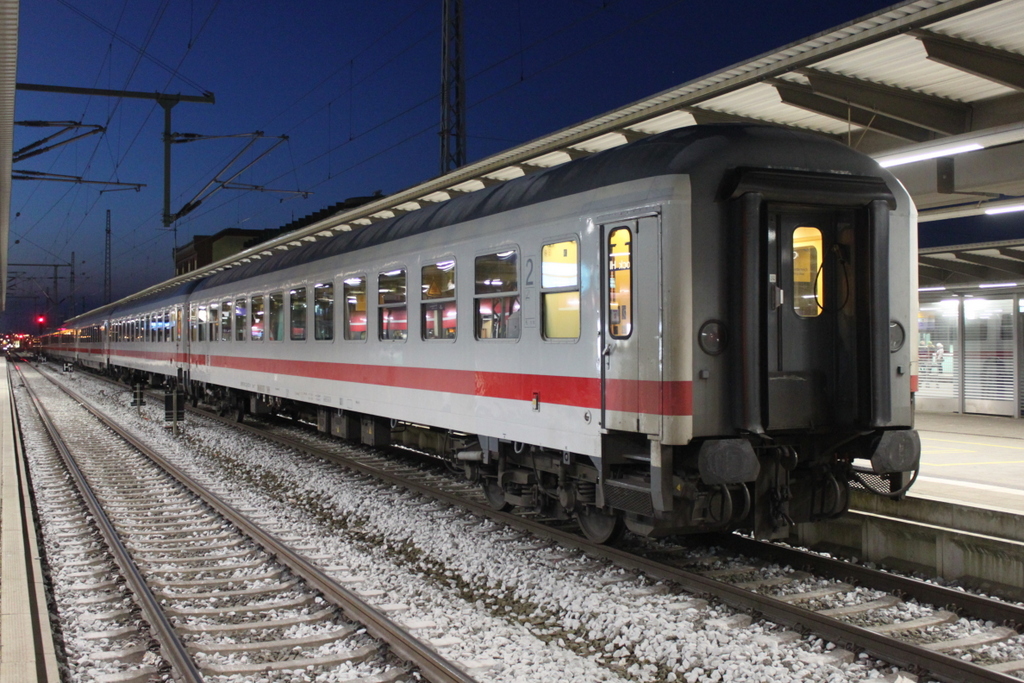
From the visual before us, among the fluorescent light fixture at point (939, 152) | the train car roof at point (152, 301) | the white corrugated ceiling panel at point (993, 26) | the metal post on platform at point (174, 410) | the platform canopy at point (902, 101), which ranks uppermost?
the white corrugated ceiling panel at point (993, 26)

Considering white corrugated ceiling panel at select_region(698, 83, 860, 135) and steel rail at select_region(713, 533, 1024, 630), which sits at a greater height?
white corrugated ceiling panel at select_region(698, 83, 860, 135)

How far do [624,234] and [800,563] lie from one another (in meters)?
3.14

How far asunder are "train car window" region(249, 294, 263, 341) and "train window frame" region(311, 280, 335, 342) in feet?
9.92

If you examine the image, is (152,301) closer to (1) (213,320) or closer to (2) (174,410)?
(1) (213,320)

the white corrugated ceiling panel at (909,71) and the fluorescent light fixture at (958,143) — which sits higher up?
the white corrugated ceiling panel at (909,71)

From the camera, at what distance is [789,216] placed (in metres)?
6.45

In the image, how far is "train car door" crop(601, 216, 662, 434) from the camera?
608 centimetres

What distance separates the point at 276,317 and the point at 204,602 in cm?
921

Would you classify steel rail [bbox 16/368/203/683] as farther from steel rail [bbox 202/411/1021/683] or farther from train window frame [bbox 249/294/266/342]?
train window frame [bbox 249/294/266/342]

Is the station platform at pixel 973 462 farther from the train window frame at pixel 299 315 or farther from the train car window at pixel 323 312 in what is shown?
the train window frame at pixel 299 315

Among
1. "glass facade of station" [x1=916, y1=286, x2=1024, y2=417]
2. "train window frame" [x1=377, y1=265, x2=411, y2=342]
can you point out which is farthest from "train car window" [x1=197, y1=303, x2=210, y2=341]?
"glass facade of station" [x1=916, y1=286, x2=1024, y2=417]

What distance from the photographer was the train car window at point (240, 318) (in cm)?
1702

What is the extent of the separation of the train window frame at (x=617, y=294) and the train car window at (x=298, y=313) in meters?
Result: 8.34

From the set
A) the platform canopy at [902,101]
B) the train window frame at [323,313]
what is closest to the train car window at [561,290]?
the platform canopy at [902,101]
